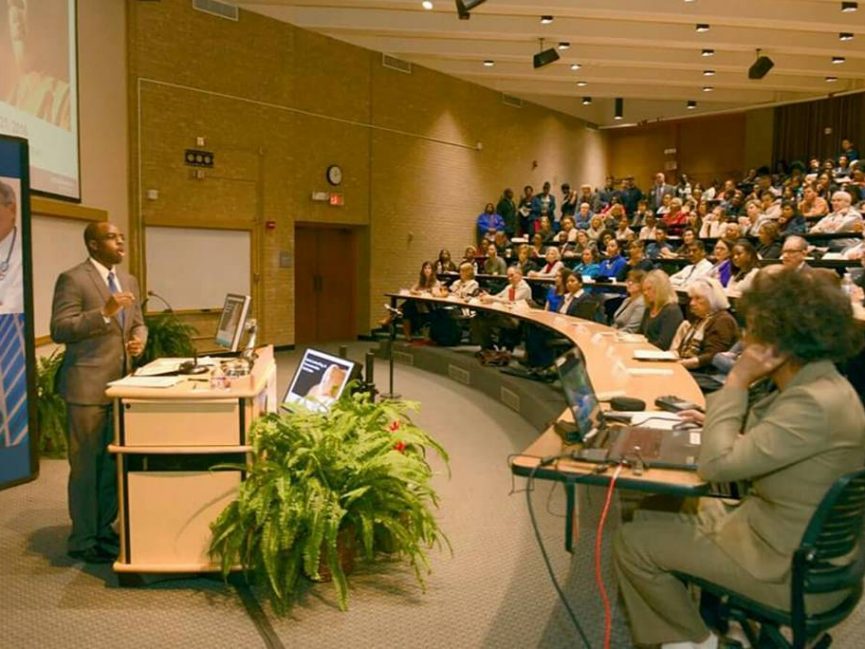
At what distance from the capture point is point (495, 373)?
7234 millimetres

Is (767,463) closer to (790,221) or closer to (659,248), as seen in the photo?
(790,221)

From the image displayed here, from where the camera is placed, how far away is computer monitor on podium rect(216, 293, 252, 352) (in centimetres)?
350

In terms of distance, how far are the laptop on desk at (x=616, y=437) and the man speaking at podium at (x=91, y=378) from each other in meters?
1.82

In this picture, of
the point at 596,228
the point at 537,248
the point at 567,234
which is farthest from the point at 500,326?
the point at 567,234

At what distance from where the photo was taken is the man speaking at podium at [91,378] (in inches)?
123

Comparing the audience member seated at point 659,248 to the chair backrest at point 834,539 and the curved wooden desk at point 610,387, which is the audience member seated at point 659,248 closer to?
the curved wooden desk at point 610,387

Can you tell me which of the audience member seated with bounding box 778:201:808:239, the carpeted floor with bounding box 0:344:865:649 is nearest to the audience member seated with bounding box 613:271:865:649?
the carpeted floor with bounding box 0:344:865:649

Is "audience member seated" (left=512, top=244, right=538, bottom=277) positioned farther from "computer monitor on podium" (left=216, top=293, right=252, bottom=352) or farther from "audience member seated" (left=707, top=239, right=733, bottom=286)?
"computer monitor on podium" (left=216, top=293, right=252, bottom=352)

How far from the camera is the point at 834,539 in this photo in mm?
1892

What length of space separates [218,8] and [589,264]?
5.77 meters

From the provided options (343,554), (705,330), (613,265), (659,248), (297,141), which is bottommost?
(343,554)

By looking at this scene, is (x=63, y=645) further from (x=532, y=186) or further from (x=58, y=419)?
(x=532, y=186)

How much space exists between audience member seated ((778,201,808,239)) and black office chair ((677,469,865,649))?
7771 millimetres

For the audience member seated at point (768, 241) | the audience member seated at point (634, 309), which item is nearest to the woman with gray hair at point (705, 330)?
the audience member seated at point (634, 309)
